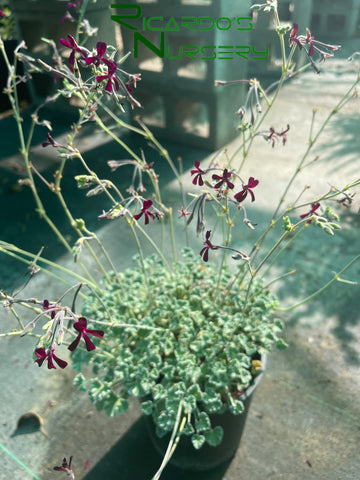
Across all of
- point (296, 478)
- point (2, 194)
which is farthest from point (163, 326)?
point (2, 194)

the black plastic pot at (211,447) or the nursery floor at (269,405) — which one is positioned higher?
the black plastic pot at (211,447)

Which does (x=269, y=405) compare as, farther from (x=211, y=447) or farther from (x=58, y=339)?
(x=58, y=339)

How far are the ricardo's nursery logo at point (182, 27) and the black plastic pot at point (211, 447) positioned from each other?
134 inches

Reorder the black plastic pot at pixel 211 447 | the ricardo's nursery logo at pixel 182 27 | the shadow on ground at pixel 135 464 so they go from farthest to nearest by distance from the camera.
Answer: the ricardo's nursery logo at pixel 182 27 → the shadow on ground at pixel 135 464 → the black plastic pot at pixel 211 447

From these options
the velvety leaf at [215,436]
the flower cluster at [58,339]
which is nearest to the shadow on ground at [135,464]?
the velvety leaf at [215,436]

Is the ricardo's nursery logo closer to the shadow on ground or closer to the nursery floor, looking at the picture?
the nursery floor

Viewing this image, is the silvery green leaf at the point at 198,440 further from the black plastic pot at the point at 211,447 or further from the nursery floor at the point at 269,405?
the nursery floor at the point at 269,405

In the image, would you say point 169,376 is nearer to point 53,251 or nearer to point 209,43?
point 53,251

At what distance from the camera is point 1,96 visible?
252 inches

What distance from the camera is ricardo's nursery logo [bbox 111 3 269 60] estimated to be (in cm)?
424

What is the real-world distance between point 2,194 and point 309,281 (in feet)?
10.8

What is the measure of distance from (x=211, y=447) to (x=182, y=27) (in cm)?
400

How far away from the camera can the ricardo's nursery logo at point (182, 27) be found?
4238 millimetres

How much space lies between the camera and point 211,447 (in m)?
2.01
